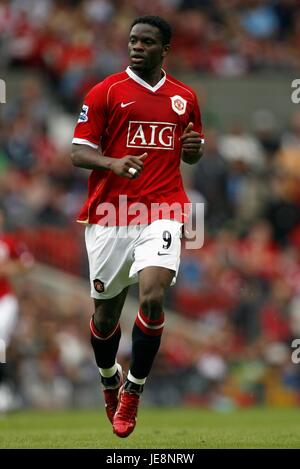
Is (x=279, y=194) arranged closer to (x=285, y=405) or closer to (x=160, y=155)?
(x=285, y=405)

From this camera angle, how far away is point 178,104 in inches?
383

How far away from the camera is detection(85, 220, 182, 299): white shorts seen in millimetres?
9406

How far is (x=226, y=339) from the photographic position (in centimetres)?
1945

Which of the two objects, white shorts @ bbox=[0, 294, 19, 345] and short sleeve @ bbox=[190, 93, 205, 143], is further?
white shorts @ bbox=[0, 294, 19, 345]

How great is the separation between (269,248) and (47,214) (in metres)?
3.70

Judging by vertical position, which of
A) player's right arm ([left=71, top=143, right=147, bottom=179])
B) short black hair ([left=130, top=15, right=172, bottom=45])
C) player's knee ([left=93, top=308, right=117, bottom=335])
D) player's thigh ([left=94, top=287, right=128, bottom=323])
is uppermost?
short black hair ([left=130, top=15, right=172, bottom=45])

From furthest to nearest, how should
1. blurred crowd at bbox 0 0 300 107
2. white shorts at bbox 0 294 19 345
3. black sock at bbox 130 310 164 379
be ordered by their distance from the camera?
blurred crowd at bbox 0 0 300 107 < white shorts at bbox 0 294 19 345 < black sock at bbox 130 310 164 379

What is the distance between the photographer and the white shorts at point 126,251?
9406mm

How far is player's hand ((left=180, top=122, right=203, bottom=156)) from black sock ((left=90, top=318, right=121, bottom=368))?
5.20 ft

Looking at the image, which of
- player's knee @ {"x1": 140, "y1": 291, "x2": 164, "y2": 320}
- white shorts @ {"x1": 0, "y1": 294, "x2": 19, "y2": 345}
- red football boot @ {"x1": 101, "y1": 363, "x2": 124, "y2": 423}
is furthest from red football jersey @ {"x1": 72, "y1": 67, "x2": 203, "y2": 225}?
white shorts @ {"x1": 0, "y1": 294, "x2": 19, "y2": 345}

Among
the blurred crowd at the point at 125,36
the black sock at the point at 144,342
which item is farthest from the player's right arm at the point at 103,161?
the blurred crowd at the point at 125,36

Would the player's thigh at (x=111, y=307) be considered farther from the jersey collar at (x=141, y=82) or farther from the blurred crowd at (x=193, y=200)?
the blurred crowd at (x=193, y=200)

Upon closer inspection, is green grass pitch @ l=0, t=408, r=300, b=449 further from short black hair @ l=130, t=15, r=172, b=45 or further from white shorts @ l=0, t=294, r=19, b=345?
short black hair @ l=130, t=15, r=172, b=45

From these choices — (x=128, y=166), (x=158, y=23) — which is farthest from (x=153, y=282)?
(x=158, y=23)
